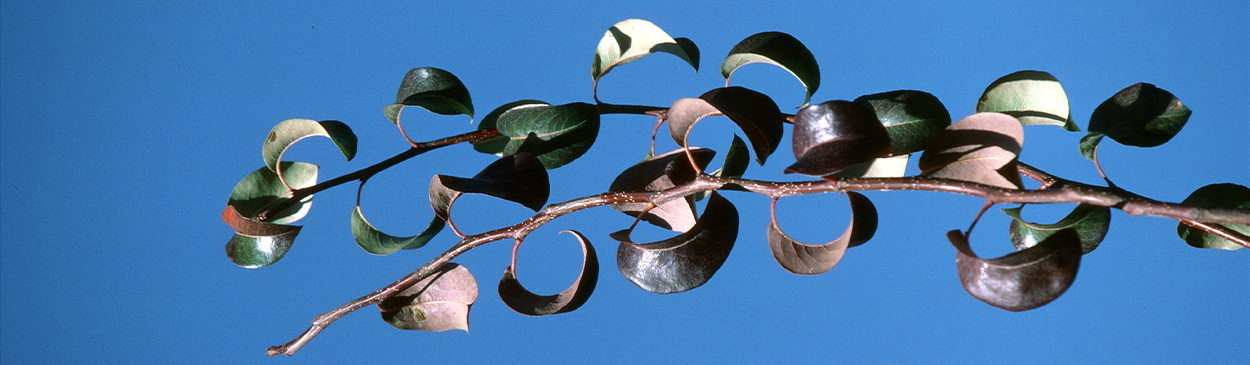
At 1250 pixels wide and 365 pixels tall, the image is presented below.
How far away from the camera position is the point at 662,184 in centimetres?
52

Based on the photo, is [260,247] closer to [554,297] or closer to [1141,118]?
[554,297]

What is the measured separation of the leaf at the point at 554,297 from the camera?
0.50 metres

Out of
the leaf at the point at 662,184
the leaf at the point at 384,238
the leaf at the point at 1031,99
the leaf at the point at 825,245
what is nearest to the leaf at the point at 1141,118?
the leaf at the point at 1031,99

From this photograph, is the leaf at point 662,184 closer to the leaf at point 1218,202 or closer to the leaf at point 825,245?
the leaf at point 825,245

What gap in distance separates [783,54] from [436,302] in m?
0.33

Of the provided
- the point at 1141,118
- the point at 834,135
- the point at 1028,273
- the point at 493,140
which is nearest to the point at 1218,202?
the point at 1141,118

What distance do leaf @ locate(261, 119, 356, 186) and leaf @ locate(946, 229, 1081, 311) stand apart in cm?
44

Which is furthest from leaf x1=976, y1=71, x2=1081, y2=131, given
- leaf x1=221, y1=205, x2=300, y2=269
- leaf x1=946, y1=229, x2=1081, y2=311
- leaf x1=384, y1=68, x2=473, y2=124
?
leaf x1=221, y1=205, x2=300, y2=269

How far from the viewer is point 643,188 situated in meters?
0.52

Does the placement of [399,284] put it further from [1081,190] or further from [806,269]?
[1081,190]

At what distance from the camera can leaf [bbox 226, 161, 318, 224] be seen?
58cm

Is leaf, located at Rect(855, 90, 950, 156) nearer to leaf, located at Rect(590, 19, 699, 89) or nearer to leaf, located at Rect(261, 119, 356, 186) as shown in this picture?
leaf, located at Rect(590, 19, 699, 89)

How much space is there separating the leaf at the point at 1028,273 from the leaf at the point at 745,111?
0.40 ft

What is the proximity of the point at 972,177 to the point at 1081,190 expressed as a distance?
0.07 meters
